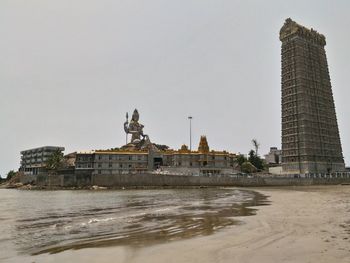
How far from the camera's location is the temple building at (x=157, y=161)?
105 meters

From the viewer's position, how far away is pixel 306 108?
341 ft

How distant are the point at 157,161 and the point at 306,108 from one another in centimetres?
5190

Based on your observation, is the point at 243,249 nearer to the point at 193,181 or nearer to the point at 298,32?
the point at 193,181

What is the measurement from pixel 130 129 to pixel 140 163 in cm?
3012

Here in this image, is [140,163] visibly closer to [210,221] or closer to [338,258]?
[210,221]

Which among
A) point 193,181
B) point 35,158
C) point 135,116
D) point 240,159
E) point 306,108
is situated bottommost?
point 193,181

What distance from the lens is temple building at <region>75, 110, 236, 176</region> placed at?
4131 inches

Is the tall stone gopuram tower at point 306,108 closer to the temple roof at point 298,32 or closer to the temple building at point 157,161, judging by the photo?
the temple roof at point 298,32

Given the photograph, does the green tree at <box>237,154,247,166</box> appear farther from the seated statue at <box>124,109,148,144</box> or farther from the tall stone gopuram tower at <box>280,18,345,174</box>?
the seated statue at <box>124,109,148,144</box>

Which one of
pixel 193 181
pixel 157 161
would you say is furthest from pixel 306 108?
pixel 157 161

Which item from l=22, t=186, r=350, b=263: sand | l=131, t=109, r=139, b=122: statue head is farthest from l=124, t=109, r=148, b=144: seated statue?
l=22, t=186, r=350, b=263: sand

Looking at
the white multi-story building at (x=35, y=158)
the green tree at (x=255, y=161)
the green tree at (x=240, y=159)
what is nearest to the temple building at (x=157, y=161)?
the green tree at (x=240, y=159)

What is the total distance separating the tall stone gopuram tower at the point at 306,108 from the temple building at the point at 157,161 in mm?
21524

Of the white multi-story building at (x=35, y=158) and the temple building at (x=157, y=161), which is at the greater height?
the white multi-story building at (x=35, y=158)
